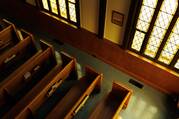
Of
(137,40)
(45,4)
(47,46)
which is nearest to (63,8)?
(45,4)

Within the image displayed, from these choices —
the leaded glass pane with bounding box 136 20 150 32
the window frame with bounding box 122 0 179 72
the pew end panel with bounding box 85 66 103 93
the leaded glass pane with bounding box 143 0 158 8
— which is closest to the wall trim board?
the window frame with bounding box 122 0 179 72

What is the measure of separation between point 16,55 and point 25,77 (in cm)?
87

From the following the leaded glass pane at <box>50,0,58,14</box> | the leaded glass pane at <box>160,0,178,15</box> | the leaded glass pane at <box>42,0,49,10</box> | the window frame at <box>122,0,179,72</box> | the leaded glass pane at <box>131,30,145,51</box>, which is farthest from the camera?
the leaded glass pane at <box>42,0,49,10</box>

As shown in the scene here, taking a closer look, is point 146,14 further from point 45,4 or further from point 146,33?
point 45,4

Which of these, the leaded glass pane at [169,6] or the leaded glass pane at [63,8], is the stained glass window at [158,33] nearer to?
the leaded glass pane at [169,6]

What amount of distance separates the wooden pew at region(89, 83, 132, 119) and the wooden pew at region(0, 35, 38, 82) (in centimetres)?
218

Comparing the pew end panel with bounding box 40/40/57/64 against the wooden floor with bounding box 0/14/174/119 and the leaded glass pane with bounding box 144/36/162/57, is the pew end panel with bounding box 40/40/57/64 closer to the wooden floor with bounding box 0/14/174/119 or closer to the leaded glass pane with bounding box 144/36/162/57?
the wooden floor with bounding box 0/14/174/119

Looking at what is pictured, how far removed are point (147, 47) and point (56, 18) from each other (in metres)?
2.62

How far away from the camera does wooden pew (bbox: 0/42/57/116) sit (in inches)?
206

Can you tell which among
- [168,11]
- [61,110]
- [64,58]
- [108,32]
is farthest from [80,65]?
[168,11]

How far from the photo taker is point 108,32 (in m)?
5.79

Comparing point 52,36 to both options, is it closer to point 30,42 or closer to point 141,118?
point 30,42

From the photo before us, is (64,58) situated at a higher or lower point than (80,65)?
higher

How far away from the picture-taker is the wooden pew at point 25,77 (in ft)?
17.2
